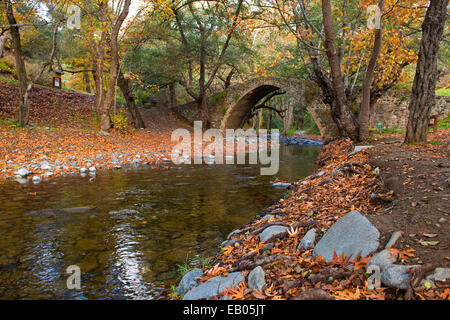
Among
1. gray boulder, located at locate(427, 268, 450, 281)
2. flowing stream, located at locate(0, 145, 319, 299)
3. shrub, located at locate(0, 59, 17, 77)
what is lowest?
flowing stream, located at locate(0, 145, 319, 299)

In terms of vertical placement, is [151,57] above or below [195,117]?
above

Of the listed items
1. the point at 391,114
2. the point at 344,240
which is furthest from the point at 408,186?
the point at 391,114

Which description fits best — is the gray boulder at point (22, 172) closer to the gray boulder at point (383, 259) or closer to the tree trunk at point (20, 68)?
the tree trunk at point (20, 68)

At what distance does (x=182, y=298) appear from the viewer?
2738mm

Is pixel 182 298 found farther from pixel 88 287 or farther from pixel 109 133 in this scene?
pixel 109 133

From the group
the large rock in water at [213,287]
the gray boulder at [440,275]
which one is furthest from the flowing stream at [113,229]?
the gray boulder at [440,275]

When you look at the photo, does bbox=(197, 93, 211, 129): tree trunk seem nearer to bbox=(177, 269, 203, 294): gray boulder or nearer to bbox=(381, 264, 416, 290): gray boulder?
bbox=(177, 269, 203, 294): gray boulder

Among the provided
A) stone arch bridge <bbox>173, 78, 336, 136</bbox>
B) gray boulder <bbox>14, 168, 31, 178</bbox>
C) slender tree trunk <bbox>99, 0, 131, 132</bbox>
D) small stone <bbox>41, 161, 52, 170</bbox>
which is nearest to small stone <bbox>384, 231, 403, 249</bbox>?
gray boulder <bbox>14, 168, 31, 178</bbox>

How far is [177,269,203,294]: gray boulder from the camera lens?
2902 millimetres

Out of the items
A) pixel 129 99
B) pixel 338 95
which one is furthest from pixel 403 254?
pixel 129 99

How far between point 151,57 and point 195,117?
6.90 m

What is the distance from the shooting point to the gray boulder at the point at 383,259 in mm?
2309

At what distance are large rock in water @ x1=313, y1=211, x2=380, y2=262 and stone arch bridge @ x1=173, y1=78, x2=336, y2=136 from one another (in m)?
14.4

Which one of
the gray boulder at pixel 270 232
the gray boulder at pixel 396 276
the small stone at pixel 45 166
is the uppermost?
the small stone at pixel 45 166
